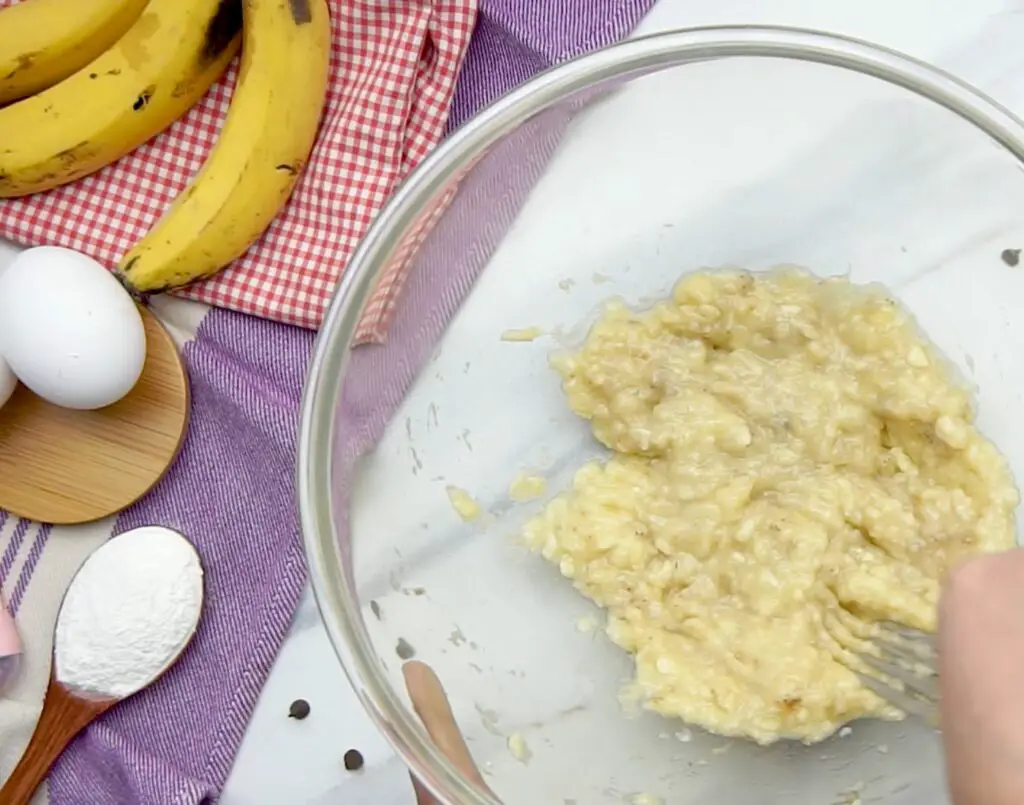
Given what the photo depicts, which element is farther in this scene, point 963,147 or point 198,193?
point 198,193

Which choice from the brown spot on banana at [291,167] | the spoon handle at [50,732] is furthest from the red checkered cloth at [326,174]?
the spoon handle at [50,732]

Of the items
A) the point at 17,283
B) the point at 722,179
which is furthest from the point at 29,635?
the point at 722,179

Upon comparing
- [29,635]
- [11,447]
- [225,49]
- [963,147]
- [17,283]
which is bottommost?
[29,635]

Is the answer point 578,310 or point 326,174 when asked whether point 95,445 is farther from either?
point 578,310

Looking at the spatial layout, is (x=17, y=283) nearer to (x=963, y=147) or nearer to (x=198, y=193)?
(x=198, y=193)

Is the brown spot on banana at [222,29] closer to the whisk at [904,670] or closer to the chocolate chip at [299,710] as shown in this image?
the chocolate chip at [299,710]

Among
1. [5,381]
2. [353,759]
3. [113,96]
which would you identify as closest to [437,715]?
[353,759]
